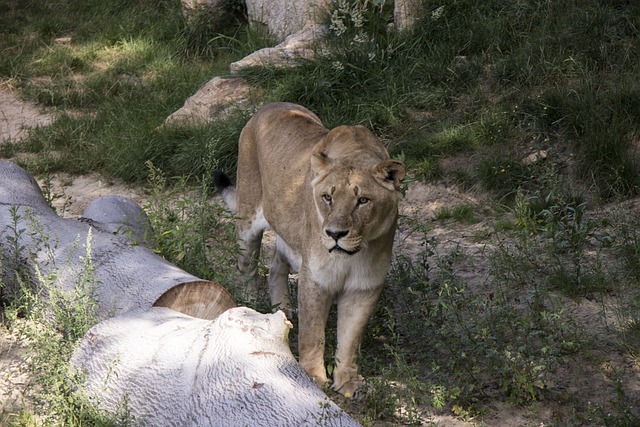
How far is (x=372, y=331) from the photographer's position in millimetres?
5398

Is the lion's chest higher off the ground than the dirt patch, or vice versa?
the lion's chest

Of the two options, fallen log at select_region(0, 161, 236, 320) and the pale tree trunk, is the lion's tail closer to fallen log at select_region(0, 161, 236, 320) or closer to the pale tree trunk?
fallen log at select_region(0, 161, 236, 320)

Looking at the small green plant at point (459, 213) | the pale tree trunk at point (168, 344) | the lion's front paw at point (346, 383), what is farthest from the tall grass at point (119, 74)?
the lion's front paw at point (346, 383)

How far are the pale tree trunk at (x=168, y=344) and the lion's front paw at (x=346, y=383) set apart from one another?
0.67 meters

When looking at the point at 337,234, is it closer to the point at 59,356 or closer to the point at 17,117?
the point at 59,356

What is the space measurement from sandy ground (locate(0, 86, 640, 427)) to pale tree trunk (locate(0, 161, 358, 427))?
515 mm

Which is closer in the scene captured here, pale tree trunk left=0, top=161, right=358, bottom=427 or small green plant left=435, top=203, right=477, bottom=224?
pale tree trunk left=0, top=161, right=358, bottom=427

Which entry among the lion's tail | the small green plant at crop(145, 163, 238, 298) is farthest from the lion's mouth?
the lion's tail

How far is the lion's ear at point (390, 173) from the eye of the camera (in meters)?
4.75

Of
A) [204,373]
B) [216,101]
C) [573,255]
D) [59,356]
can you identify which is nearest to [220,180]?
[59,356]

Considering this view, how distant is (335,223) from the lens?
4625 mm

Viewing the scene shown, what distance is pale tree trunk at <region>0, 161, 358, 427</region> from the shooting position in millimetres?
3750

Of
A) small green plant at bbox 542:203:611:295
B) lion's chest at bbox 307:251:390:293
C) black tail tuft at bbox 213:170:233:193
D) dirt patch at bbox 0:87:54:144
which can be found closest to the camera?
lion's chest at bbox 307:251:390:293

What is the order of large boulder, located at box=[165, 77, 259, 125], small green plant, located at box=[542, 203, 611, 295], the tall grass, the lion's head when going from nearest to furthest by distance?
the lion's head → small green plant, located at box=[542, 203, 611, 295] → the tall grass → large boulder, located at box=[165, 77, 259, 125]
